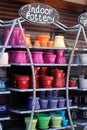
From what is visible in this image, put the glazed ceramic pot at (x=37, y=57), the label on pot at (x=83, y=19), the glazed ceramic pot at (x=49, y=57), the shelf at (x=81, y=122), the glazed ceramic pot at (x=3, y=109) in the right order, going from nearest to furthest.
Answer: the glazed ceramic pot at (x=3, y=109)
the glazed ceramic pot at (x=37, y=57)
the glazed ceramic pot at (x=49, y=57)
the label on pot at (x=83, y=19)
the shelf at (x=81, y=122)

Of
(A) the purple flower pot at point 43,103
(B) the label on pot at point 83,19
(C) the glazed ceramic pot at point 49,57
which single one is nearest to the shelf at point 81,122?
(A) the purple flower pot at point 43,103

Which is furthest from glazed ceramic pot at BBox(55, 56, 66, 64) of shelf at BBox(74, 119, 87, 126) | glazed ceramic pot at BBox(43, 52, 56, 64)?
shelf at BBox(74, 119, 87, 126)

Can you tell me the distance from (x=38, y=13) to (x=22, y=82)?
94 centimetres

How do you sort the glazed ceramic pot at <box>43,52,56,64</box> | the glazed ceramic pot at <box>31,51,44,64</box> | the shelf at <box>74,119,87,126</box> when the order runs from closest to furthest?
the glazed ceramic pot at <box>31,51,44,64</box>
the glazed ceramic pot at <box>43,52,56,64</box>
the shelf at <box>74,119,87,126</box>

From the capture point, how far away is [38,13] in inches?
174

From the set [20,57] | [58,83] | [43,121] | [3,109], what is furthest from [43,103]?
[20,57]

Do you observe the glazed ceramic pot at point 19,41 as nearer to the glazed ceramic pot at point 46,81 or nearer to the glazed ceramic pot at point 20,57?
the glazed ceramic pot at point 20,57

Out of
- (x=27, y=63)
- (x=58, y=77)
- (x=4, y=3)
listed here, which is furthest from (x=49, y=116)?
(x=4, y=3)

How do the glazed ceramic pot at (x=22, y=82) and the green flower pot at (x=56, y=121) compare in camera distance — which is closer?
the glazed ceramic pot at (x=22, y=82)

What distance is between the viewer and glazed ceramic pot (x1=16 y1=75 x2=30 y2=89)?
14.5 ft

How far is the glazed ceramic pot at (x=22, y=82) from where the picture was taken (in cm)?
442

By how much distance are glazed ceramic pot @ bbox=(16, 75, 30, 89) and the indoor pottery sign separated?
2.49ft

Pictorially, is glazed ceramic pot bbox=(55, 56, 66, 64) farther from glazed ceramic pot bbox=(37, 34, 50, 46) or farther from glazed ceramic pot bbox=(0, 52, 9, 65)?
glazed ceramic pot bbox=(0, 52, 9, 65)

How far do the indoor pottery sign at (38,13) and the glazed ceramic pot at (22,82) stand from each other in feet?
2.49
